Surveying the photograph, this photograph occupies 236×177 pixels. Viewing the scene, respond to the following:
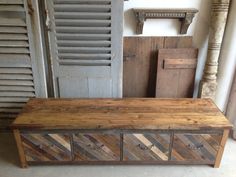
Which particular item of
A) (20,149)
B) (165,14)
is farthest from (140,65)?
(20,149)

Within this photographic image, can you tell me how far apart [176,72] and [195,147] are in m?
0.65

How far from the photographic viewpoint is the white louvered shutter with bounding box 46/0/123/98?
5.14 feet

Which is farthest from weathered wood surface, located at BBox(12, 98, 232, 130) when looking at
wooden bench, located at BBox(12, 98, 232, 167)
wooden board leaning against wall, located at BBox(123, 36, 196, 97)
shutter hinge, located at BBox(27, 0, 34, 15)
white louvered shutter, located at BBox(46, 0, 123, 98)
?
shutter hinge, located at BBox(27, 0, 34, 15)

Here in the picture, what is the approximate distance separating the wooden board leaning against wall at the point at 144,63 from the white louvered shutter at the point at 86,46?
20 centimetres

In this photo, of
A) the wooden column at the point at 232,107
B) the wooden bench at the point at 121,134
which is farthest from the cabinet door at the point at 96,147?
the wooden column at the point at 232,107

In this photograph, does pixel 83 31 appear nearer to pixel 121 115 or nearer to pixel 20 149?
pixel 121 115

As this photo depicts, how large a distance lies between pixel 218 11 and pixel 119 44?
768 mm

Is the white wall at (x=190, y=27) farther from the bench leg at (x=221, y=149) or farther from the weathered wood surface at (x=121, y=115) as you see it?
the bench leg at (x=221, y=149)

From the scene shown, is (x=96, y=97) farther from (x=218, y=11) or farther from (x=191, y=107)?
(x=218, y=11)

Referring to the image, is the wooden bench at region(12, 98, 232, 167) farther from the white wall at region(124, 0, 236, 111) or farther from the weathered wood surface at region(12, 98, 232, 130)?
the white wall at region(124, 0, 236, 111)

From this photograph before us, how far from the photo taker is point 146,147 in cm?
151

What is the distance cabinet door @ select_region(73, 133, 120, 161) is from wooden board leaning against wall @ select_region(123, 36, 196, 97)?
23.1 inches

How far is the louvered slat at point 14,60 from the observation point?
157 centimetres

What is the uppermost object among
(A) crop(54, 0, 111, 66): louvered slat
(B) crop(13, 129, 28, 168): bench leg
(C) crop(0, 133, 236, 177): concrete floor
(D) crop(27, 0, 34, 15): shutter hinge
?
(D) crop(27, 0, 34, 15): shutter hinge
